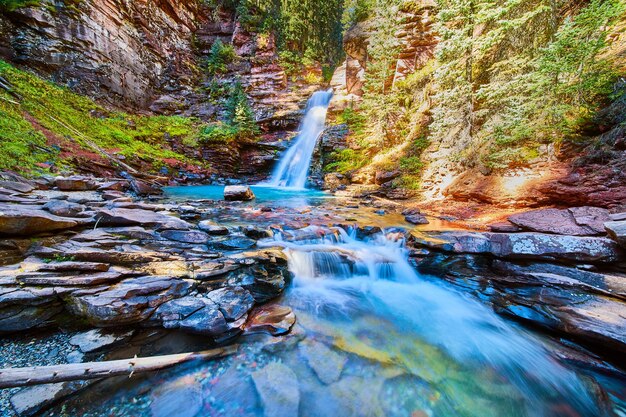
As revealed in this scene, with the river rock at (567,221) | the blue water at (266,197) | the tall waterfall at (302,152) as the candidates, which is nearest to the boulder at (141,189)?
the blue water at (266,197)

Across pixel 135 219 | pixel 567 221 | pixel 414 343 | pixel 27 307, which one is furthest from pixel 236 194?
pixel 567 221

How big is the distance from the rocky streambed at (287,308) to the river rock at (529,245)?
24mm

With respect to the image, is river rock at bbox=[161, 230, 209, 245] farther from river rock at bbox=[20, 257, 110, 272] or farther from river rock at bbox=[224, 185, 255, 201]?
river rock at bbox=[224, 185, 255, 201]

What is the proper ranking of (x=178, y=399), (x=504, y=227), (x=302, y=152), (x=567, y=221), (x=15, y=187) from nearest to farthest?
1. (x=178, y=399)
2. (x=567, y=221)
3. (x=15, y=187)
4. (x=504, y=227)
5. (x=302, y=152)

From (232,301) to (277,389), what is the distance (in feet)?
4.72

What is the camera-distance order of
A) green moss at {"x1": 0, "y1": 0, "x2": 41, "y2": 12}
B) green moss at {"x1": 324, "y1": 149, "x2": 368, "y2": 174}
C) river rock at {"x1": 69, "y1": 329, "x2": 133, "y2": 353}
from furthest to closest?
green moss at {"x1": 324, "y1": 149, "x2": 368, "y2": 174}, green moss at {"x1": 0, "y1": 0, "x2": 41, "y2": 12}, river rock at {"x1": 69, "y1": 329, "x2": 133, "y2": 353}

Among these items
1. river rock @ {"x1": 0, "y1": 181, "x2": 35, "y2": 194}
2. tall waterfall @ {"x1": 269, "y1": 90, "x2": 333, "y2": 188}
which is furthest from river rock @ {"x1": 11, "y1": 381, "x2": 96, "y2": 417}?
tall waterfall @ {"x1": 269, "y1": 90, "x2": 333, "y2": 188}

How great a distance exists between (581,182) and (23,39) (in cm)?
2803

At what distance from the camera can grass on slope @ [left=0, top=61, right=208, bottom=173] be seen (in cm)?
925

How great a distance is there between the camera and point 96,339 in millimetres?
2889

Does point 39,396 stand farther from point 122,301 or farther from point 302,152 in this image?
point 302,152

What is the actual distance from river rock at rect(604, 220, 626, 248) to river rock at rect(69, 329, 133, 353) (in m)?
7.55

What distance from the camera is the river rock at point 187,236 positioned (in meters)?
5.22

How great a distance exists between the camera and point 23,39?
1454 cm
